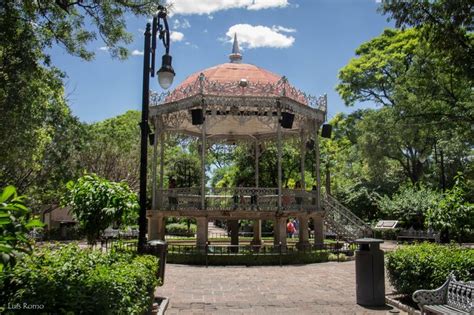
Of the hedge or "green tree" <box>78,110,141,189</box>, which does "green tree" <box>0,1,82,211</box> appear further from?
the hedge

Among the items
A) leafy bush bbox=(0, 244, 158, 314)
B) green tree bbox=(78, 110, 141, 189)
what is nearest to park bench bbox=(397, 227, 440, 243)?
green tree bbox=(78, 110, 141, 189)

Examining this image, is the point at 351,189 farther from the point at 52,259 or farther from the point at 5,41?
the point at 52,259

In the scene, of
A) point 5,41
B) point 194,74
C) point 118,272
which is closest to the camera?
point 118,272

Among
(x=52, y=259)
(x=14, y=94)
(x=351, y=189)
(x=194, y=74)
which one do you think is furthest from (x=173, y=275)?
(x=351, y=189)

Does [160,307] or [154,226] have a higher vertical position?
[154,226]

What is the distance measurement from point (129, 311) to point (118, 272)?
847 mm

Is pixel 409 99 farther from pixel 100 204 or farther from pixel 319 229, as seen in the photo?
pixel 100 204

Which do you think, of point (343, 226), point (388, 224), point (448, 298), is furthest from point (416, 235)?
point (448, 298)

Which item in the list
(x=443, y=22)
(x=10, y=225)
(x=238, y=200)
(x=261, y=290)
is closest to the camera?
(x=10, y=225)

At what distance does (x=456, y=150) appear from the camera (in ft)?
121

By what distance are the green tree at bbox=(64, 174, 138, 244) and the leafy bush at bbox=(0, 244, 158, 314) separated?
2.53 meters

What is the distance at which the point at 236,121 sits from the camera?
2369 cm

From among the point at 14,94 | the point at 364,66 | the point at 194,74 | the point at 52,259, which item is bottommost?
the point at 52,259

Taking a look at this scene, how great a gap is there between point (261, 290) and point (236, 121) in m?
13.1
